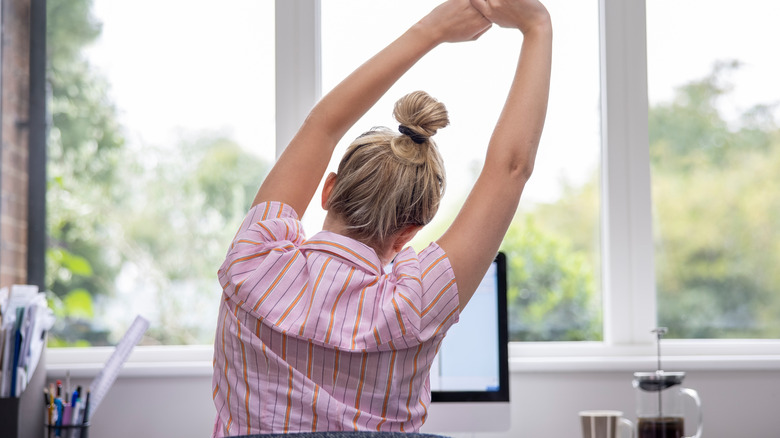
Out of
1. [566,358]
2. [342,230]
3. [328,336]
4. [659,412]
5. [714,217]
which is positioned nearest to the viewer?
[328,336]

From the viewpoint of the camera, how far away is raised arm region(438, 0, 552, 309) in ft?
2.84

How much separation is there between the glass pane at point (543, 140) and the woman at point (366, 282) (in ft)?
3.85

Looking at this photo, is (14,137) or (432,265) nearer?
(432,265)

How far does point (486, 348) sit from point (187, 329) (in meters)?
0.87

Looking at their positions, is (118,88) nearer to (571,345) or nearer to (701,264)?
(571,345)

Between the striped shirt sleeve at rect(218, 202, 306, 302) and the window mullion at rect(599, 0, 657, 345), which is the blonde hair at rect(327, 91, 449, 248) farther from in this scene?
the window mullion at rect(599, 0, 657, 345)

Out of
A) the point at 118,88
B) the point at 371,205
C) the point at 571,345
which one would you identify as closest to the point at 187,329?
the point at 118,88

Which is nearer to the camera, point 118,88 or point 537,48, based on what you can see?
point 537,48

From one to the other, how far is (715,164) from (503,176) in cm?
152

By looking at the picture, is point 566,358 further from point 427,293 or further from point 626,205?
point 427,293

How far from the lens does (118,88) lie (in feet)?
7.25

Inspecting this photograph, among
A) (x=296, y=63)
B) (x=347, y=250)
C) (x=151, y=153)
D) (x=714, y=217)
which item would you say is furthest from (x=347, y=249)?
(x=714, y=217)

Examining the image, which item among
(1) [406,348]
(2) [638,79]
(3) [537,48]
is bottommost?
(1) [406,348]

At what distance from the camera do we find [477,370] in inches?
67.9
